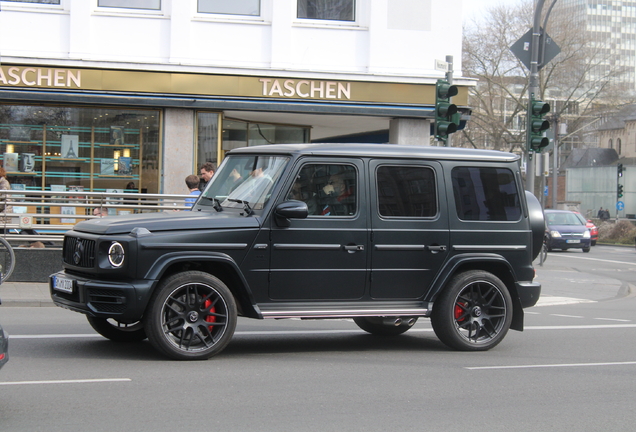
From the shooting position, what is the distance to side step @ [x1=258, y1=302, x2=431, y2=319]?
745 centimetres

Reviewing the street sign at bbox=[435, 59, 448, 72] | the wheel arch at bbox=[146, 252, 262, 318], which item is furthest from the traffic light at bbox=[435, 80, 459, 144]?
the wheel arch at bbox=[146, 252, 262, 318]

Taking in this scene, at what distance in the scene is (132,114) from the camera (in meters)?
18.1

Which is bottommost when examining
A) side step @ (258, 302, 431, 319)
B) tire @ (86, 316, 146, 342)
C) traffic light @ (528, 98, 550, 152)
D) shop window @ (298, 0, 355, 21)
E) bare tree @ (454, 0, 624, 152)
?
tire @ (86, 316, 146, 342)

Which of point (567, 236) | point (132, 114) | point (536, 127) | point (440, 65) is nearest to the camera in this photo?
point (440, 65)

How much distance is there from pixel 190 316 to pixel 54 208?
315 inches

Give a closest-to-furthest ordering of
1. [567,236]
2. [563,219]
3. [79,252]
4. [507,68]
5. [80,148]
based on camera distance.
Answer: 1. [79,252]
2. [80,148]
3. [567,236]
4. [563,219]
5. [507,68]

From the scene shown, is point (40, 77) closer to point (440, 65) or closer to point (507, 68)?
point (440, 65)

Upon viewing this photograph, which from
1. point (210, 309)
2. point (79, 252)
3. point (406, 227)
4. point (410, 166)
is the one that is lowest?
point (210, 309)

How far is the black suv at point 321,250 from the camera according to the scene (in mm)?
6996

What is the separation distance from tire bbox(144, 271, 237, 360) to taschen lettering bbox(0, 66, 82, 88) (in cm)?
1139

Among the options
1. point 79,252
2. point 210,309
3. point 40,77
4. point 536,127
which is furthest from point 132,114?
point 210,309

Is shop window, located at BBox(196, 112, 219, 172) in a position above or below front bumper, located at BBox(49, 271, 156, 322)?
above

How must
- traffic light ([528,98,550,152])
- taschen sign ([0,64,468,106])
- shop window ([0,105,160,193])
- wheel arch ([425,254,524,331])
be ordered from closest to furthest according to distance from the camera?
1. wheel arch ([425,254,524,331])
2. traffic light ([528,98,550,152])
3. taschen sign ([0,64,468,106])
4. shop window ([0,105,160,193])

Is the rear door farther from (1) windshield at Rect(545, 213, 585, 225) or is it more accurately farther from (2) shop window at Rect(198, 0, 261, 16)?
(1) windshield at Rect(545, 213, 585, 225)
